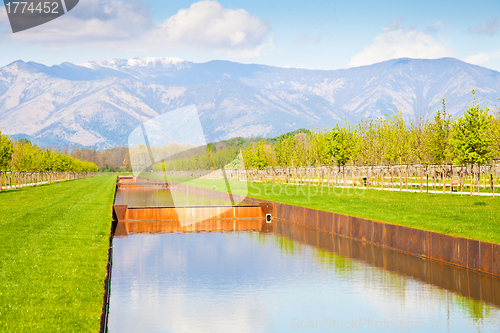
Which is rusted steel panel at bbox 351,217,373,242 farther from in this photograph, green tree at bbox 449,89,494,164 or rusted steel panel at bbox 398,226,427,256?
green tree at bbox 449,89,494,164

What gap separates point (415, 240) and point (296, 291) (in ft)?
17.0

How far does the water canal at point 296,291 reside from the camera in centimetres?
1173

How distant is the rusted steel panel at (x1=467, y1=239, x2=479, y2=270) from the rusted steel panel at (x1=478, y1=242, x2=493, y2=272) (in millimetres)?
129

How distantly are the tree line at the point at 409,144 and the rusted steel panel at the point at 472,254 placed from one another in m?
16.9

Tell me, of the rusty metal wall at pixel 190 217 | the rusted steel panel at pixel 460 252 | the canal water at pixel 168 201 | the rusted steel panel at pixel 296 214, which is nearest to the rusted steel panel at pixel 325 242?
the rusted steel panel at pixel 296 214

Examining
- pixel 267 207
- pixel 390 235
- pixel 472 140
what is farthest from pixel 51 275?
pixel 472 140

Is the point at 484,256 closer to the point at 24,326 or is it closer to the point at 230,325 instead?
the point at 230,325

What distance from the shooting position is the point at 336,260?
18516 millimetres

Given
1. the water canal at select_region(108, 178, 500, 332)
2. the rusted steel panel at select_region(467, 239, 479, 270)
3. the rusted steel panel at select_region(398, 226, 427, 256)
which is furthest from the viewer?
the rusted steel panel at select_region(398, 226, 427, 256)

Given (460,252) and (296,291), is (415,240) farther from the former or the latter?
(296,291)

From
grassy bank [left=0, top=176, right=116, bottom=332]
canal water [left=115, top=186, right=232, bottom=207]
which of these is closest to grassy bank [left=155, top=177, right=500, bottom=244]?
grassy bank [left=0, top=176, right=116, bottom=332]

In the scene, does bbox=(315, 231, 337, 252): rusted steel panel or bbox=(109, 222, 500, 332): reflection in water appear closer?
bbox=(109, 222, 500, 332): reflection in water

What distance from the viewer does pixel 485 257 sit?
45.8ft

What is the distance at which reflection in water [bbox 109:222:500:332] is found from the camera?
38.8 feet
